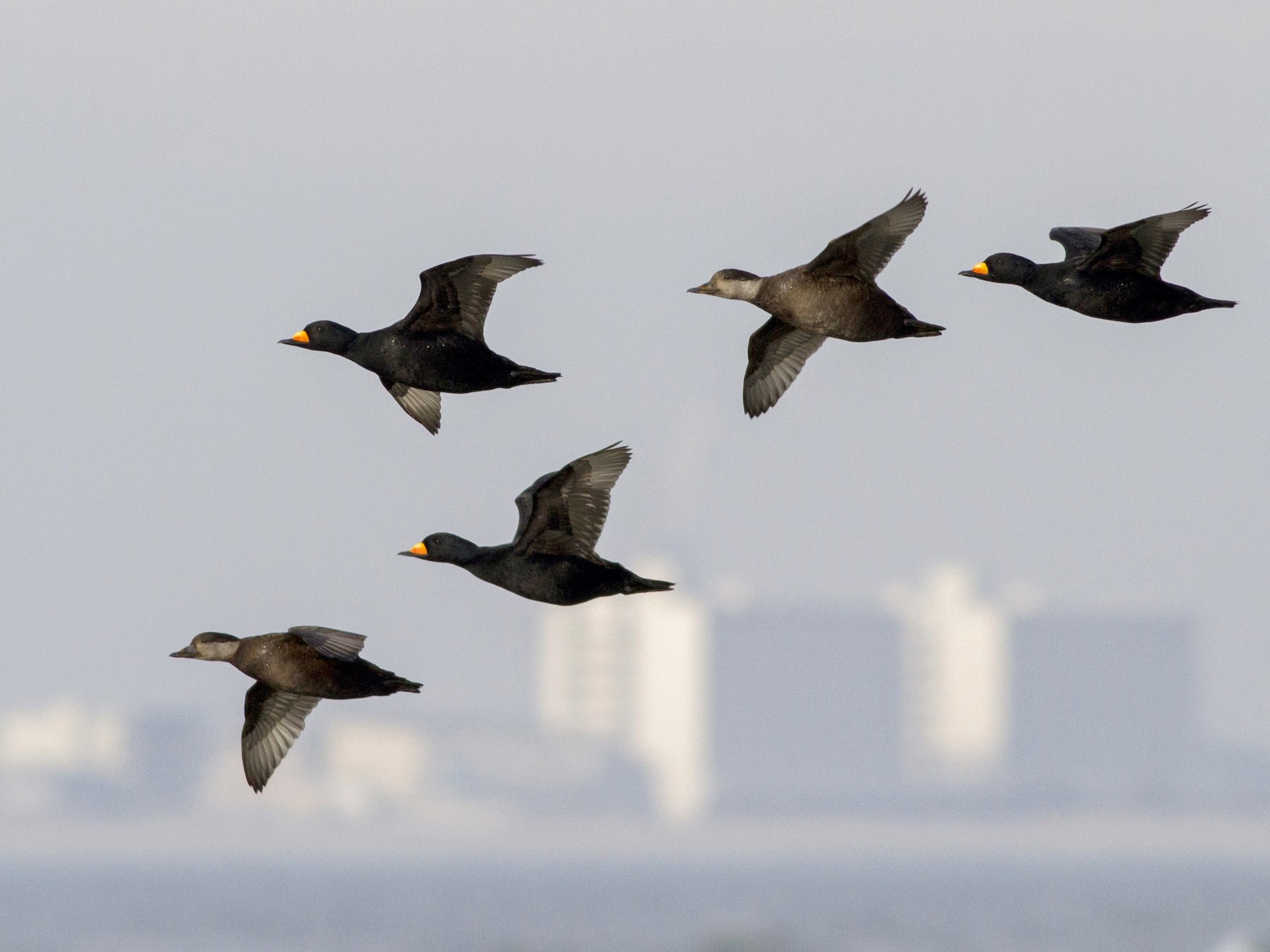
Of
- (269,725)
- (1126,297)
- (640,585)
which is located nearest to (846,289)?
(1126,297)

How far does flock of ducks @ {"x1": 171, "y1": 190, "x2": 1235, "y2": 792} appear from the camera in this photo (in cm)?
1733

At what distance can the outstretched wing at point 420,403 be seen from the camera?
20.2m

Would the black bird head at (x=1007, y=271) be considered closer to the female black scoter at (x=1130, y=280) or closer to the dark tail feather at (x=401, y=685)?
the female black scoter at (x=1130, y=280)

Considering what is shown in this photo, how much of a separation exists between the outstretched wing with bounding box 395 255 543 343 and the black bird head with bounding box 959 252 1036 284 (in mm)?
3271

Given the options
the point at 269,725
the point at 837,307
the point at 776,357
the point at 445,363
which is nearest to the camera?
the point at 837,307

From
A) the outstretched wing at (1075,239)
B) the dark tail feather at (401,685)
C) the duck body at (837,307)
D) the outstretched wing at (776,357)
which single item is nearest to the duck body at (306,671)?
the dark tail feather at (401,685)

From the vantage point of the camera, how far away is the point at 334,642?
1611 centimetres

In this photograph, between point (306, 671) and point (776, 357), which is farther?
point (776, 357)

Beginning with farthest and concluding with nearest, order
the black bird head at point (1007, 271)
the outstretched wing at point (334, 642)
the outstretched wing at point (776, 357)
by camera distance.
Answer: the outstretched wing at point (776, 357) → the black bird head at point (1007, 271) → the outstretched wing at point (334, 642)

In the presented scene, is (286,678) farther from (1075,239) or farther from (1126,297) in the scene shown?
(1075,239)

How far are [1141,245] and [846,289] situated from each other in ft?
6.69

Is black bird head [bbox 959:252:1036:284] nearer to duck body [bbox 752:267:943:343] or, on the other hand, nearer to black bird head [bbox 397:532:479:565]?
duck body [bbox 752:267:943:343]

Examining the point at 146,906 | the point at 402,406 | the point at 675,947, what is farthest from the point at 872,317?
the point at 146,906

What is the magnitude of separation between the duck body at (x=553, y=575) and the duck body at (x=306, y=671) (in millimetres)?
1059
